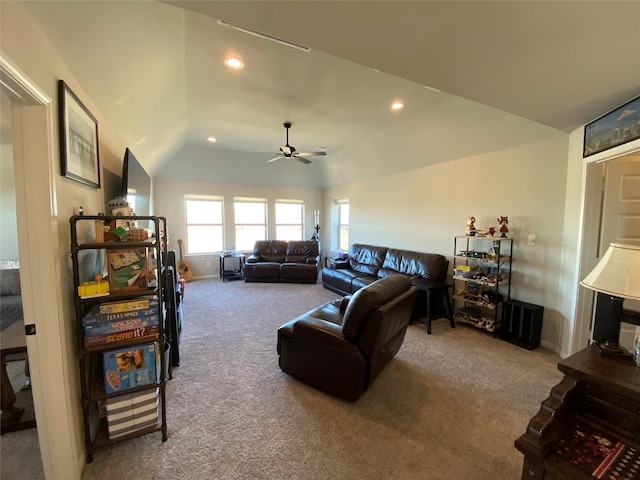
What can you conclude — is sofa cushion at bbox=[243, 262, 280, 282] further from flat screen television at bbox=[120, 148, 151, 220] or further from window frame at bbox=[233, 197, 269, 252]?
flat screen television at bbox=[120, 148, 151, 220]

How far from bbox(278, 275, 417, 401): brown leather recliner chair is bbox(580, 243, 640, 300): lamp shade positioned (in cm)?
120

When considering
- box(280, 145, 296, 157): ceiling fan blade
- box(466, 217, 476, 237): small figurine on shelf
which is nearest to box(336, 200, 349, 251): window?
box(280, 145, 296, 157): ceiling fan blade

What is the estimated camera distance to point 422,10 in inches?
46.3

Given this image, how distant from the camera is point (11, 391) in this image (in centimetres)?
193

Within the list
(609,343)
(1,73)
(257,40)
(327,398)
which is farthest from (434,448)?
(257,40)

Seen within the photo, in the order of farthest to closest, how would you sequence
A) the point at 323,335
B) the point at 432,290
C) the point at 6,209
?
the point at 432,290, the point at 6,209, the point at 323,335

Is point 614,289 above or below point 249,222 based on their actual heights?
below

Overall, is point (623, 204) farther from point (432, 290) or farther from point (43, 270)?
point (43, 270)

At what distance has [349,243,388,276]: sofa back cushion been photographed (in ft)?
17.1

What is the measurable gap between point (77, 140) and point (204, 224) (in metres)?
5.28

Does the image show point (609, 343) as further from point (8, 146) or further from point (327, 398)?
point (8, 146)

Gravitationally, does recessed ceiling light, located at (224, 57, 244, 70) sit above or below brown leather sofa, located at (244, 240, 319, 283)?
above

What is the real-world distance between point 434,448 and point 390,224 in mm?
4179

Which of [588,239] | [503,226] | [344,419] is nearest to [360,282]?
[503,226]
